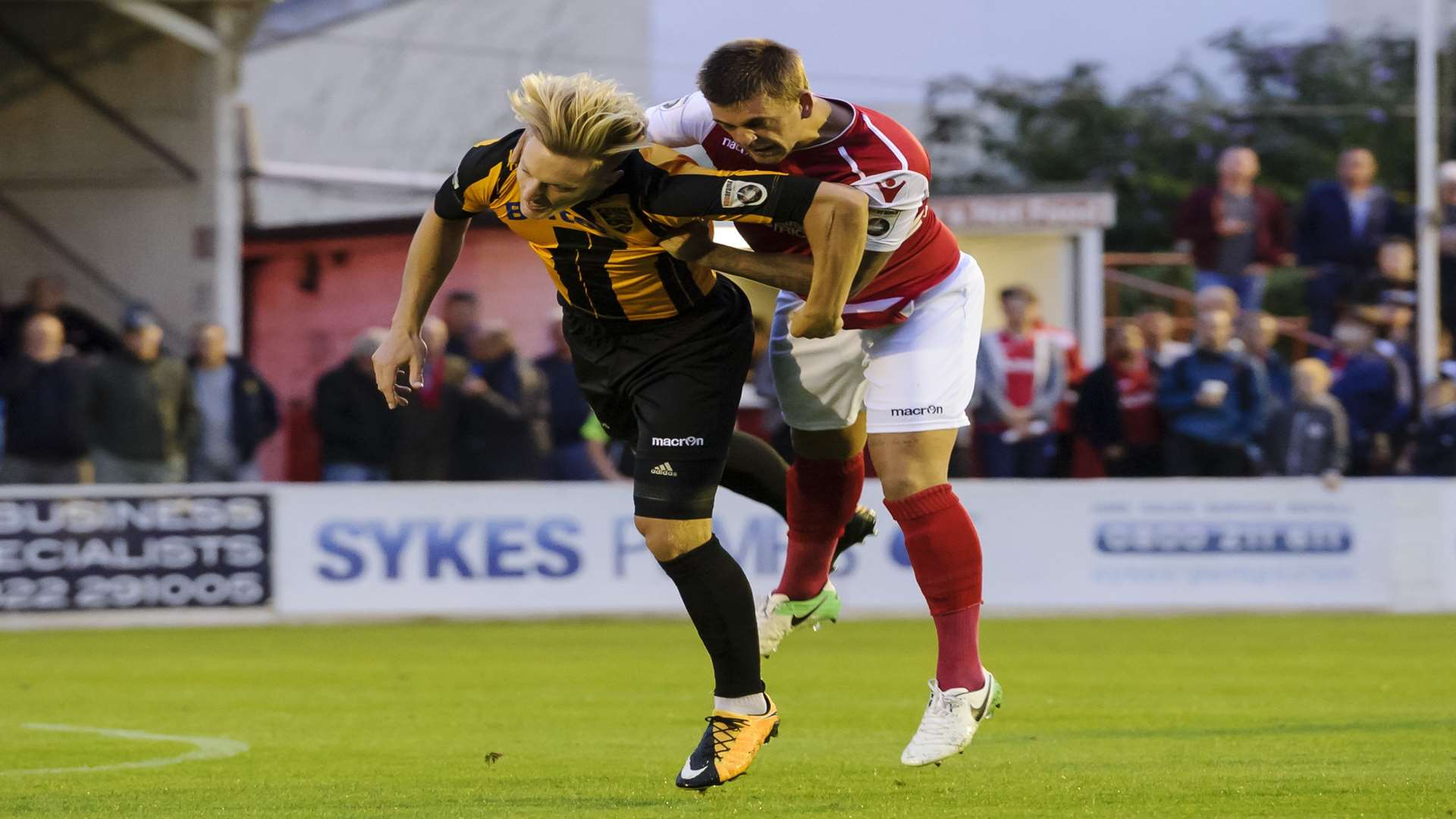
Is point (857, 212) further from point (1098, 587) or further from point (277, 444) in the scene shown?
point (277, 444)

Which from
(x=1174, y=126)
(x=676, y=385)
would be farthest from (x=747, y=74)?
(x=1174, y=126)

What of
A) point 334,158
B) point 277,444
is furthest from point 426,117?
point 277,444

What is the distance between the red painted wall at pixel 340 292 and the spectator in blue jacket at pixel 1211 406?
6388 mm

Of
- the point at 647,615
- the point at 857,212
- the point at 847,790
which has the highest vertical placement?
the point at 857,212

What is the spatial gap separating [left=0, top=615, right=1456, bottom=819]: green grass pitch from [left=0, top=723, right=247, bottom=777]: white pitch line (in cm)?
8

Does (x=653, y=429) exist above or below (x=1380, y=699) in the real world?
above

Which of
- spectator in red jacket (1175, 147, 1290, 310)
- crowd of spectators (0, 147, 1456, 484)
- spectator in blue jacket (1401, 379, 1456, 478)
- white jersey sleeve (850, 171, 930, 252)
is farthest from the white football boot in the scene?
spectator in blue jacket (1401, 379, 1456, 478)

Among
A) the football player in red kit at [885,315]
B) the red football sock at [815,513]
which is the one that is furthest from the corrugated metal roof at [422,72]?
the football player in red kit at [885,315]

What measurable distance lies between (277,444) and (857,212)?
506 inches

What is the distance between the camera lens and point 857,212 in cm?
593

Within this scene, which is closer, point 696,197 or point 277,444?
point 696,197

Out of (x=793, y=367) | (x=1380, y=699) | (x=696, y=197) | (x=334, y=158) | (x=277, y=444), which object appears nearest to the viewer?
(x=696, y=197)

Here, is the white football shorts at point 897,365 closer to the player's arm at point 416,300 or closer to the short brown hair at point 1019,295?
the player's arm at point 416,300

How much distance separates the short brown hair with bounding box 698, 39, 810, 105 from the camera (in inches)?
235
